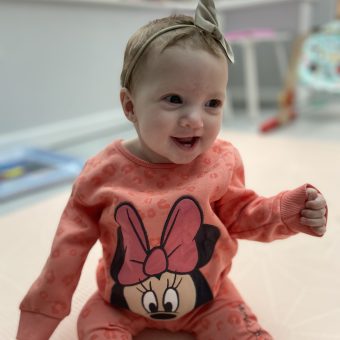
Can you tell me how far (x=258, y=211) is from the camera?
1.98 ft

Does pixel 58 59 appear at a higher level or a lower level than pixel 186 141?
higher

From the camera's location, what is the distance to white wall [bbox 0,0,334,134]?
1.81 metres

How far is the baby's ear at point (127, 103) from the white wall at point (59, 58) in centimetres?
138

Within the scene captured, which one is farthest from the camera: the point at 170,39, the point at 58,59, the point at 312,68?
the point at 312,68

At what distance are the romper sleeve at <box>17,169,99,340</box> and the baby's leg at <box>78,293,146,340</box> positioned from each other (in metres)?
0.05

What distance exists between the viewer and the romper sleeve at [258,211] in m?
0.56

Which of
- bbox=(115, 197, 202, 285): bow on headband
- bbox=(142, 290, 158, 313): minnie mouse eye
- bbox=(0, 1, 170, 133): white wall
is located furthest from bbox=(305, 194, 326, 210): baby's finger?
bbox=(0, 1, 170, 133): white wall

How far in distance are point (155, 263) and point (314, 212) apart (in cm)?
23

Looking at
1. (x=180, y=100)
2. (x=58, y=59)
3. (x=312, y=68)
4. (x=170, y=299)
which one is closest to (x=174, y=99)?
(x=180, y=100)

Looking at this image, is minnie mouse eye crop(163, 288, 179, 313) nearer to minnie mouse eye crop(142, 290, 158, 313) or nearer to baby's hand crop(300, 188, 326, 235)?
minnie mouse eye crop(142, 290, 158, 313)

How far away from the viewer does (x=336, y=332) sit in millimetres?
669

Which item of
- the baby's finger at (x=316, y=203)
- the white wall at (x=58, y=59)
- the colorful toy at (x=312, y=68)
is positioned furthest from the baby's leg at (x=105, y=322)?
the colorful toy at (x=312, y=68)

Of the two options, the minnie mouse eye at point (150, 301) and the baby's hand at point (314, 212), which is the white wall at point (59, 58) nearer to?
the minnie mouse eye at point (150, 301)

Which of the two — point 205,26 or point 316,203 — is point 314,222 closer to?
point 316,203
